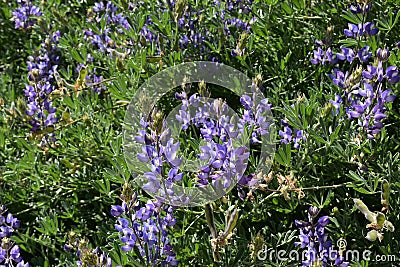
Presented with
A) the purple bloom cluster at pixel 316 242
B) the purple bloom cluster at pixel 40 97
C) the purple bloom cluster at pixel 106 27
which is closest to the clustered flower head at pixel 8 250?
the purple bloom cluster at pixel 40 97

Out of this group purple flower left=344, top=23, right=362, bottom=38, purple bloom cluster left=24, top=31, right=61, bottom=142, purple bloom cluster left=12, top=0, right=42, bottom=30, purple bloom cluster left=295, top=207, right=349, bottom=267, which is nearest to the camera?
purple bloom cluster left=295, top=207, right=349, bottom=267

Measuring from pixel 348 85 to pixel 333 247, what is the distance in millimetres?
605

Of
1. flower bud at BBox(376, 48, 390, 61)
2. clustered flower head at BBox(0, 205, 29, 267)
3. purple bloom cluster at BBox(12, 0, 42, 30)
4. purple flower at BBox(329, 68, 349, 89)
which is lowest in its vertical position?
clustered flower head at BBox(0, 205, 29, 267)

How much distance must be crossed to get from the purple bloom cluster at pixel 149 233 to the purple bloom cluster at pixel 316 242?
1.48 feet

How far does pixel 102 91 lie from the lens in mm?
3025

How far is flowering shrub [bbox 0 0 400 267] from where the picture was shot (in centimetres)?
195

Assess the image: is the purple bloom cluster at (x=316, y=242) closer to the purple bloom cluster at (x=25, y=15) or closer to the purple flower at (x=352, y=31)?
the purple flower at (x=352, y=31)

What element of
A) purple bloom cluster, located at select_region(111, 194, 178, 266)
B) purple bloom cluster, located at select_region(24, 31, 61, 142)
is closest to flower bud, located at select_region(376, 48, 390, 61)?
purple bloom cluster, located at select_region(111, 194, 178, 266)

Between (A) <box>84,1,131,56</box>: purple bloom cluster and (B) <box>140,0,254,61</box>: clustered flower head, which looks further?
(A) <box>84,1,131,56</box>: purple bloom cluster

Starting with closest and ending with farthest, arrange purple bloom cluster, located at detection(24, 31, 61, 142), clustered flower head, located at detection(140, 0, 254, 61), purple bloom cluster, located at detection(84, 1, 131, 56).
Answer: purple bloom cluster, located at detection(24, 31, 61, 142), clustered flower head, located at detection(140, 0, 254, 61), purple bloom cluster, located at detection(84, 1, 131, 56)

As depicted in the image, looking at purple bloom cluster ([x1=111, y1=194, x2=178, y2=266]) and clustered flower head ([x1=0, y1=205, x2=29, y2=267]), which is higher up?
purple bloom cluster ([x1=111, y1=194, x2=178, y2=266])

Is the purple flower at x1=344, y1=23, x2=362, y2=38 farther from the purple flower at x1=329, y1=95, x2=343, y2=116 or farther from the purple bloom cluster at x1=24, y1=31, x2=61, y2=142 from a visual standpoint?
the purple bloom cluster at x1=24, y1=31, x2=61, y2=142

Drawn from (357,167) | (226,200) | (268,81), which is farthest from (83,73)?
(357,167)

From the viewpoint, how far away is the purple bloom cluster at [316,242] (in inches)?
76.0
